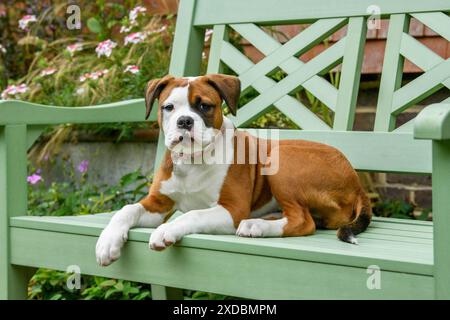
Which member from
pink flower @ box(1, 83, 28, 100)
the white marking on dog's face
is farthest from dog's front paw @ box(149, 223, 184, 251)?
pink flower @ box(1, 83, 28, 100)

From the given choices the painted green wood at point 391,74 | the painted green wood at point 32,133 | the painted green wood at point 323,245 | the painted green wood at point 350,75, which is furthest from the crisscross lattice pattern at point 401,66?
the painted green wood at point 32,133

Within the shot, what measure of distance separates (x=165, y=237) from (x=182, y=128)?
331mm

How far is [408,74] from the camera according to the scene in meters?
4.16

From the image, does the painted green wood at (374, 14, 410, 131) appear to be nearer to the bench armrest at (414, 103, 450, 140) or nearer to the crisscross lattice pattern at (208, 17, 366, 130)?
the crisscross lattice pattern at (208, 17, 366, 130)

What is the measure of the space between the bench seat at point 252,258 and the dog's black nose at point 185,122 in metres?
0.32

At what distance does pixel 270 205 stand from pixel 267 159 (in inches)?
6.1

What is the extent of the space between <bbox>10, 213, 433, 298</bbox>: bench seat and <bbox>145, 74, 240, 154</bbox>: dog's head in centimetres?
29

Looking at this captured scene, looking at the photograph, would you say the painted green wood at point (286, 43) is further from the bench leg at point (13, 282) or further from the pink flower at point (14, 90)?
the pink flower at point (14, 90)

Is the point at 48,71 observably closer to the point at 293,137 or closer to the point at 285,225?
the point at 293,137

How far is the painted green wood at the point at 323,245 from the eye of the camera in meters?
1.95

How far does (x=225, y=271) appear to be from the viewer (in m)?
2.19

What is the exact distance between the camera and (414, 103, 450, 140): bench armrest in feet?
5.86

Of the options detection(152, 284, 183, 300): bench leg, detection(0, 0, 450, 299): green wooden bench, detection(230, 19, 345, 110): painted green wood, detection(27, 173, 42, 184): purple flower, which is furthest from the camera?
detection(27, 173, 42, 184): purple flower
